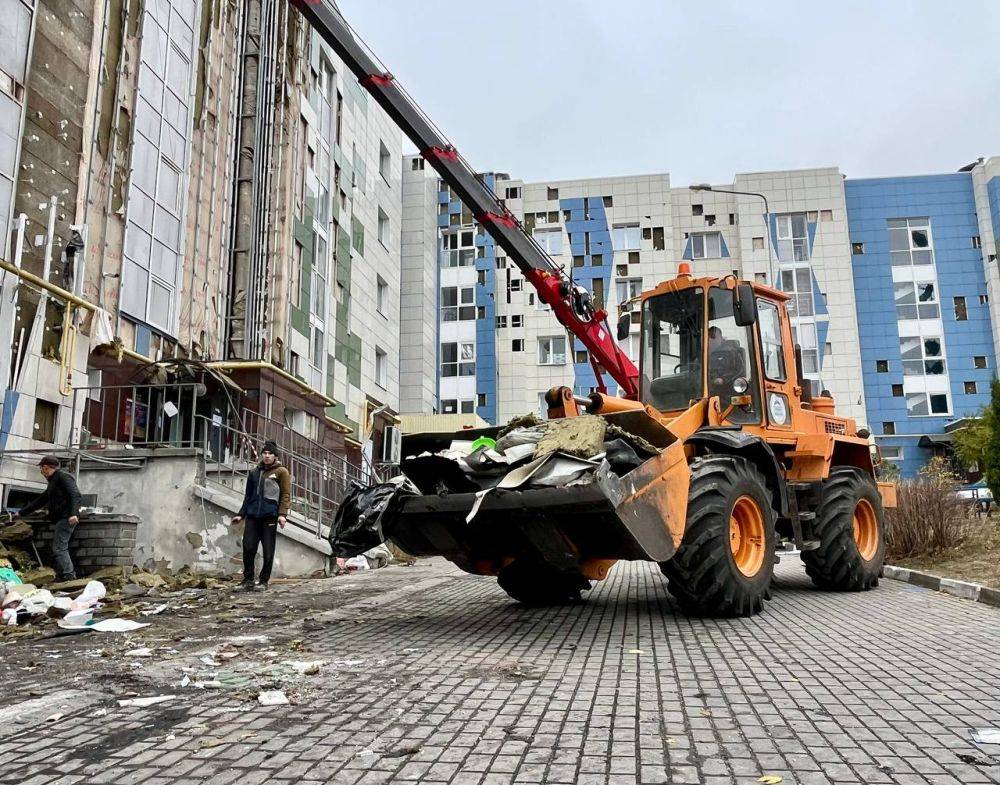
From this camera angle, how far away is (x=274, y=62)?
2353cm

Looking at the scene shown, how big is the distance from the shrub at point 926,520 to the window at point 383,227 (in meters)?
27.1

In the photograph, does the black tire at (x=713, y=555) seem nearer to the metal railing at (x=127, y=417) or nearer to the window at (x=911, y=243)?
the metal railing at (x=127, y=417)

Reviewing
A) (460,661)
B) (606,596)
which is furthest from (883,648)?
(606,596)

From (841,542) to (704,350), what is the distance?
2675 millimetres

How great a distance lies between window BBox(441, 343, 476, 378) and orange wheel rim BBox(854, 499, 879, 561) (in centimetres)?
3560

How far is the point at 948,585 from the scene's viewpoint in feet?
32.4

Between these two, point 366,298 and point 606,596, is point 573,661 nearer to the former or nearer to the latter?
point 606,596

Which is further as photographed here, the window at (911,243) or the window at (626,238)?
the window at (911,243)

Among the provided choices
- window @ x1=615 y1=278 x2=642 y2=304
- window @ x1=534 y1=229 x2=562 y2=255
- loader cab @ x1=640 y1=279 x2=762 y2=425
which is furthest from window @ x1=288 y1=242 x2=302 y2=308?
window @ x1=615 y1=278 x2=642 y2=304

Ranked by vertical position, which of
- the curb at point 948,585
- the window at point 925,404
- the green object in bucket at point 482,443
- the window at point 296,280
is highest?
the window at point 296,280

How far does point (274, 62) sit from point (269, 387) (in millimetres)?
10137

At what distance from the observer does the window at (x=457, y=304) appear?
1806 inches

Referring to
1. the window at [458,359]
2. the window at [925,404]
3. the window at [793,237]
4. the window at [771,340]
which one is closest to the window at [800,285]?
the window at [793,237]

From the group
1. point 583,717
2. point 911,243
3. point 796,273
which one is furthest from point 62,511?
point 911,243
